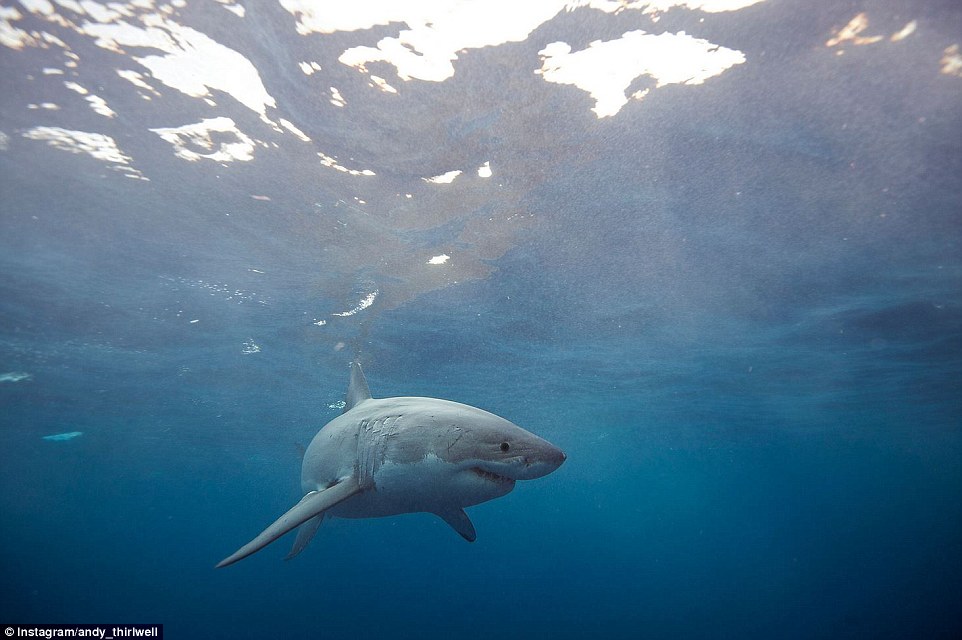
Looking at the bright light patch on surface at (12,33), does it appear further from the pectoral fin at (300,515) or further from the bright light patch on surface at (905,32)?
the bright light patch on surface at (905,32)

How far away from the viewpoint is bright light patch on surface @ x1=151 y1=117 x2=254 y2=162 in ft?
27.1

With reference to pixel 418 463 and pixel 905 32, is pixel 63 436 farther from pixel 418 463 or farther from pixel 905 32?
pixel 905 32

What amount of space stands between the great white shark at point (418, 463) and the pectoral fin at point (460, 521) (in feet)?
0.04

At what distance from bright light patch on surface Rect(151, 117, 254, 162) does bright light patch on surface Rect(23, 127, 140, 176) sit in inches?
45.1

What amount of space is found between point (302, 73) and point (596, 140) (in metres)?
5.44

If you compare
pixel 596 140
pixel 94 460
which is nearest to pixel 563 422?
pixel 596 140

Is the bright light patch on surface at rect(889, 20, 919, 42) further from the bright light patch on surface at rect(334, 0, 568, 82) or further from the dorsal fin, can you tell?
the dorsal fin

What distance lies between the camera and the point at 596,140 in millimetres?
8664

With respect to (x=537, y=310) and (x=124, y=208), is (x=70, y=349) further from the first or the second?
(x=537, y=310)

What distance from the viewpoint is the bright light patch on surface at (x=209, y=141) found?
8258mm

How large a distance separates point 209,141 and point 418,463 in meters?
8.22

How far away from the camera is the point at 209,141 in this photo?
8.65 meters

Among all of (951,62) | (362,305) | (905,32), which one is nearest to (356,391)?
(362,305)

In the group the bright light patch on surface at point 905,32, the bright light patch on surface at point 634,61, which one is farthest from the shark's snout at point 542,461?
the bright light patch on surface at point 905,32
